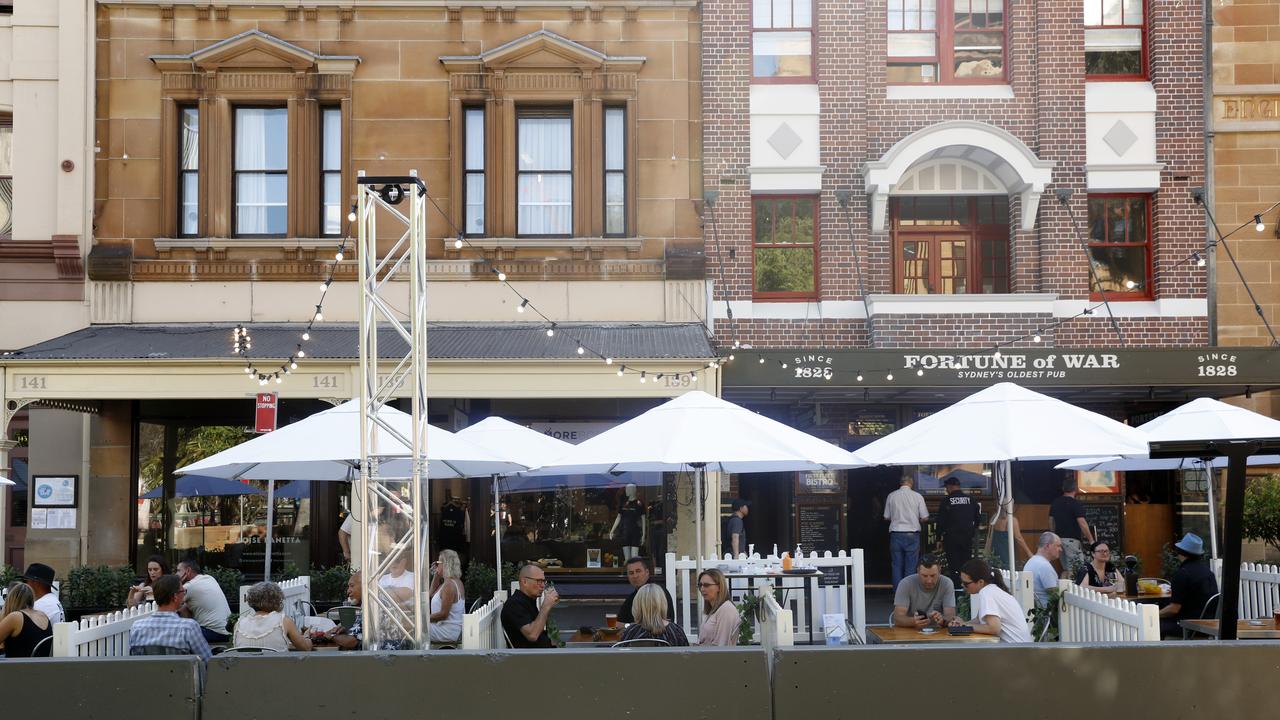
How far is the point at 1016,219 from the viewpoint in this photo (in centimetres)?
1733

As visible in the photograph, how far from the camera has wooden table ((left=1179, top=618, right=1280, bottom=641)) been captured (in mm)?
9594

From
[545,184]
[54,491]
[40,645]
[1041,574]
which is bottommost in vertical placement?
[40,645]

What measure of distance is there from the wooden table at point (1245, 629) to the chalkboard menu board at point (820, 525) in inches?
278

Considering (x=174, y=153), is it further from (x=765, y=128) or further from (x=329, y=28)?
(x=765, y=128)

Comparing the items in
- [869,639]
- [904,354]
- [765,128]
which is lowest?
[869,639]

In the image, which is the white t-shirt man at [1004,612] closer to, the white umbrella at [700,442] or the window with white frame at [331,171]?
the white umbrella at [700,442]

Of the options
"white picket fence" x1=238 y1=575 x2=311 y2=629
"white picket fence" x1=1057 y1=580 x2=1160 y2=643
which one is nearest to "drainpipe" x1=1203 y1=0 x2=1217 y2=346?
"white picket fence" x1=1057 y1=580 x2=1160 y2=643

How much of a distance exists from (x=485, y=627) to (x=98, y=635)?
270 cm

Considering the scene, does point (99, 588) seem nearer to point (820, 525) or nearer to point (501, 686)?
point (501, 686)

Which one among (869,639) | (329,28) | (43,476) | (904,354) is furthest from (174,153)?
(869,639)

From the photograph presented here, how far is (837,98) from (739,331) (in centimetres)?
367

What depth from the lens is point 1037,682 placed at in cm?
676

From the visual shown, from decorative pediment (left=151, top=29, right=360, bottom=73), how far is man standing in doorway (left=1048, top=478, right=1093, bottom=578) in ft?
37.3

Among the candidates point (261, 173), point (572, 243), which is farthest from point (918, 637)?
point (261, 173)
